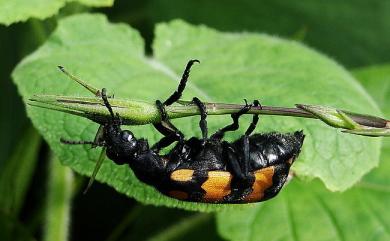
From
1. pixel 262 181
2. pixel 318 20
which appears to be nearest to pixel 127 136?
pixel 262 181

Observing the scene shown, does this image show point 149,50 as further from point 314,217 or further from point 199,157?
point 199,157

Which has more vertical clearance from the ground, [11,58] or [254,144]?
[11,58]

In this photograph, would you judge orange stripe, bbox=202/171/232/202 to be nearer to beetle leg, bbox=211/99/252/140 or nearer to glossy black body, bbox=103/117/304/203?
glossy black body, bbox=103/117/304/203

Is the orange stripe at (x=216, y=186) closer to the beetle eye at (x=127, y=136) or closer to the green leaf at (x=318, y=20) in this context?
the beetle eye at (x=127, y=136)

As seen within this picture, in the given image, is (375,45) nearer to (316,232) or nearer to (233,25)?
(233,25)

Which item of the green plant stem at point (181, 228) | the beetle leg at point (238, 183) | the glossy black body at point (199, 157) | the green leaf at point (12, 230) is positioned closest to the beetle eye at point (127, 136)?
the glossy black body at point (199, 157)

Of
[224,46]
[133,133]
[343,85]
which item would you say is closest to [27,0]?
[133,133]

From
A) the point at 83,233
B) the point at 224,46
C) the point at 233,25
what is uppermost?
the point at 233,25

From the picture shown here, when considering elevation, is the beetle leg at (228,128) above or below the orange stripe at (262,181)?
above

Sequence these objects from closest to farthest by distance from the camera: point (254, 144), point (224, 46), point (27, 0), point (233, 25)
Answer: point (254, 144) < point (27, 0) < point (224, 46) < point (233, 25)
